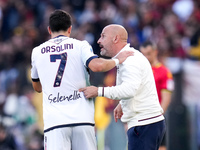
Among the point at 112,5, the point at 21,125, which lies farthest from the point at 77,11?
the point at 21,125

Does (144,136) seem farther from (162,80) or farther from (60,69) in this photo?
(162,80)

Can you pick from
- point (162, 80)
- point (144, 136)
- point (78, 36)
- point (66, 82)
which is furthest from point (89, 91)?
point (78, 36)

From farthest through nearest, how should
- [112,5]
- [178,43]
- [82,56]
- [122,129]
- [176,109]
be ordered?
[112,5], [178,43], [176,109], [122,129], [82,56]

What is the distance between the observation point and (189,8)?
51.8ft

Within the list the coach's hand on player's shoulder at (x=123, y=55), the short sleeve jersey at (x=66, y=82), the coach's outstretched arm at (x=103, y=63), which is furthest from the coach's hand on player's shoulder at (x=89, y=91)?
the coach's hand on player's shoulder at (x=123, y=55)

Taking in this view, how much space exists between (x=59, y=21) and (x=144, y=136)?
184 centimetres

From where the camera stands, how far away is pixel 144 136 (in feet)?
22.0

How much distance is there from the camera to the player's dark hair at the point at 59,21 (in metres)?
6.69

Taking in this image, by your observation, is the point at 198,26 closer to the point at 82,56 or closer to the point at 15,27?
the point at 15,27

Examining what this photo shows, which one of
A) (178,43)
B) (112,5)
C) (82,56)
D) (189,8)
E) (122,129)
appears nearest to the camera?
(82,56)

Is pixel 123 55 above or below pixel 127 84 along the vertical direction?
above

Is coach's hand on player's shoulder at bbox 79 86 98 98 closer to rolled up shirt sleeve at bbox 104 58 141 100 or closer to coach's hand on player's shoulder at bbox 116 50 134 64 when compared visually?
rolled up shirt sleeve at bbox 104 58 141 100

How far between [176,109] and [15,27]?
6549 mm

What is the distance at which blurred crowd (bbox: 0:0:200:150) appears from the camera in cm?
1361
